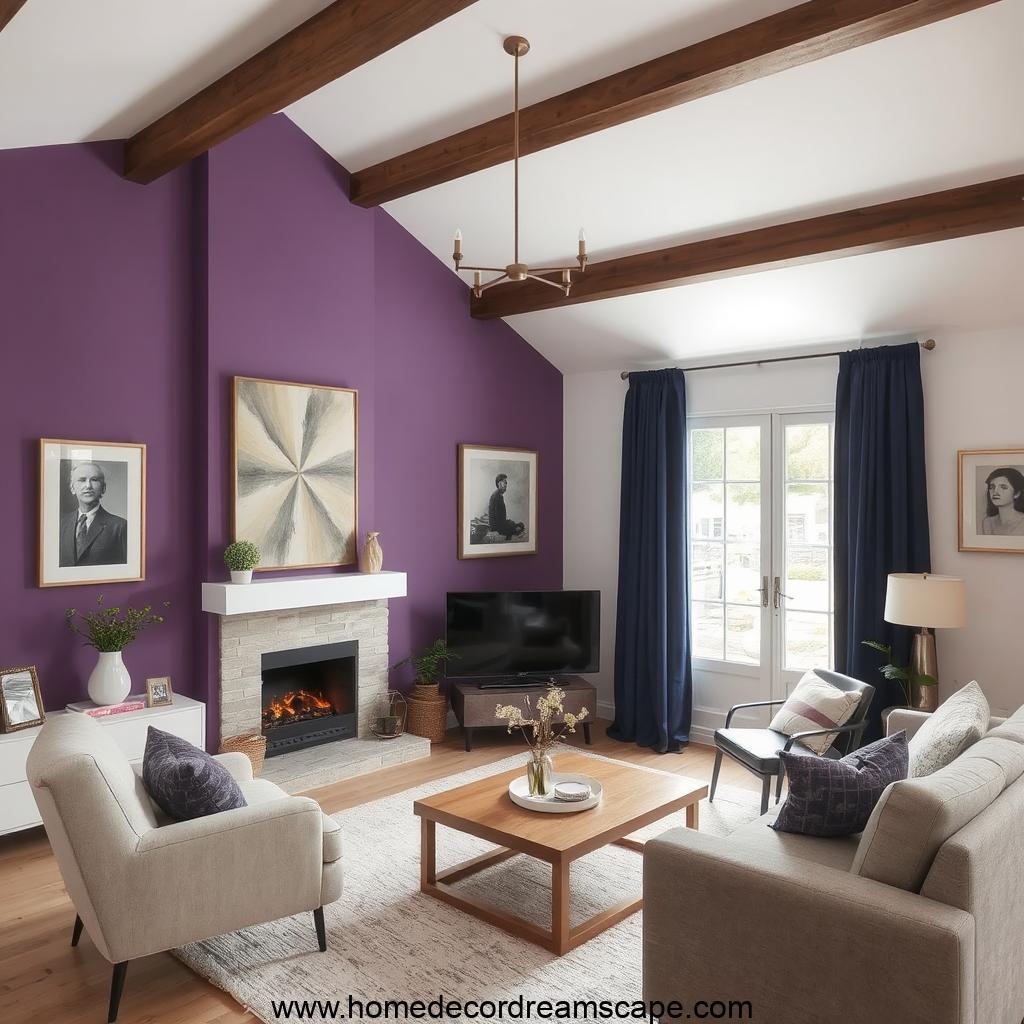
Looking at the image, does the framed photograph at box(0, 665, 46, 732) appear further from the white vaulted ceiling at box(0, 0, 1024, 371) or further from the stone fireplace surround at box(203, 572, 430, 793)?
the white vaulted ceiling at box(0, 0, 1024, 371)

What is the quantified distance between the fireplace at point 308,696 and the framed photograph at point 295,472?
0.54 metres

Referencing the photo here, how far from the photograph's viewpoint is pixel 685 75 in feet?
11.3

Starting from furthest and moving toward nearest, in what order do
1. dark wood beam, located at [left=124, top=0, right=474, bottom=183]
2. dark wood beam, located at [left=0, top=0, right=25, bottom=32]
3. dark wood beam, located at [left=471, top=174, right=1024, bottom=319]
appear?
dark wood beam, located at [left=471, top=174, right=1024, bottom=319]
dark wood beam, located at [left=124, top=0, right=474, bottom=183]
dark wood beam, located at [left=0, top=0, right=25, bottom=32]

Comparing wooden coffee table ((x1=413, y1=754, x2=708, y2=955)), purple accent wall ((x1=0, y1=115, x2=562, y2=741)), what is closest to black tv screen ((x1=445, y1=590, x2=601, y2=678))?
purple accent wall ((x1=0, y1=115, x2=562, y2=741))

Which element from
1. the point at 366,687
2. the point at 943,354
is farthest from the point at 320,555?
the point at 943,354

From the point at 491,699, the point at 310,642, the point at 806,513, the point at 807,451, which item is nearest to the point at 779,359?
the point at 807,451

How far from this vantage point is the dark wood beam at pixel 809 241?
3.99 meters

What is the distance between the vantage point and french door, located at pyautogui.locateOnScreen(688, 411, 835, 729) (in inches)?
219

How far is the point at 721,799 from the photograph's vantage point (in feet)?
15.6

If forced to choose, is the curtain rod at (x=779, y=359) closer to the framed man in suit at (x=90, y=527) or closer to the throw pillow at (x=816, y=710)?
the throw pillow at (x=816, y=710)

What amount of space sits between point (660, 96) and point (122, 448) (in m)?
3.08

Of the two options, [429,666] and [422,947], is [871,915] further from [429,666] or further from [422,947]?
[429,666]

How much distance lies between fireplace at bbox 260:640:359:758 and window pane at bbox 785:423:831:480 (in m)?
2.99

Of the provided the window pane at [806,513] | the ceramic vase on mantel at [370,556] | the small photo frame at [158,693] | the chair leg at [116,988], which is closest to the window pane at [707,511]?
the window pane at [806,513]
